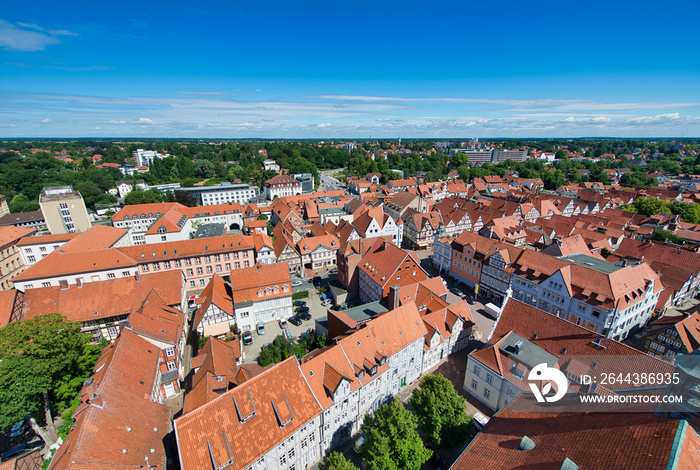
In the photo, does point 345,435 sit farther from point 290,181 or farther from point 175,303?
point 290,181

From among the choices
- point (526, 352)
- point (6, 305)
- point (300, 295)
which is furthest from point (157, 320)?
point (526, 352)

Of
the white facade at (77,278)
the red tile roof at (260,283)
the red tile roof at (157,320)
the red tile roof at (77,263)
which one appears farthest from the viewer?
the red tile roof at (77,263)

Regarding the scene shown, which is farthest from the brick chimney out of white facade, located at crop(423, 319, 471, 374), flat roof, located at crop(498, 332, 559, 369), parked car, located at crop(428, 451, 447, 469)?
parked car, located at crop(428, 451, 447, 469)

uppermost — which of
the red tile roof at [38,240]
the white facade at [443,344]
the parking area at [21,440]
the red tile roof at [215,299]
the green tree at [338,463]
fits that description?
the red tile roof at [38,240]

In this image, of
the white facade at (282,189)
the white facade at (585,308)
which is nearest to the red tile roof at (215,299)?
the white facade at (585,308)

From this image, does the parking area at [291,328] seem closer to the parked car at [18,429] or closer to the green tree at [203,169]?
the parked car at [18,429]

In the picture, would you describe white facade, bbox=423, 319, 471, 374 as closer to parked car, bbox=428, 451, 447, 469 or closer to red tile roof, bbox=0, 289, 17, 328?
parked car, bbox=428, 451, 447, 469
